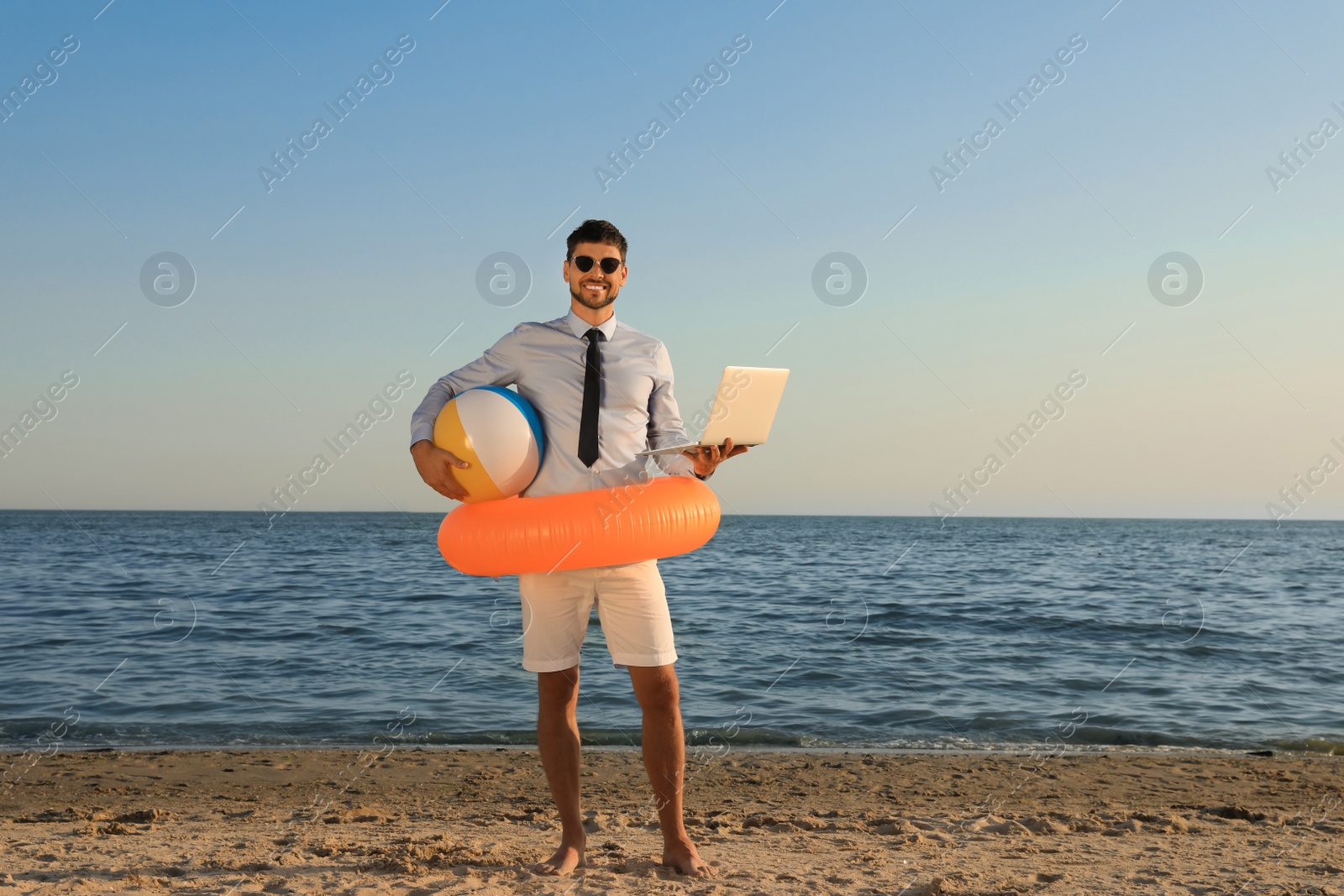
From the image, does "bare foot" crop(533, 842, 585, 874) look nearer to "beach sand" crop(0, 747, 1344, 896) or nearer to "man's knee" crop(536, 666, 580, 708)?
"beach sand" crop(0, 747, 1344, 896)

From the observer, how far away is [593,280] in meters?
3.38

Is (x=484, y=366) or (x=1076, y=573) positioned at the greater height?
(x=484, y=366)

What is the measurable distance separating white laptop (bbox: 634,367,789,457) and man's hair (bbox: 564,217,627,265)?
70cm

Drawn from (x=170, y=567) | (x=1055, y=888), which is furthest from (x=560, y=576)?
(x=170, y=567)

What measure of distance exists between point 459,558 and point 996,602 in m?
13.3

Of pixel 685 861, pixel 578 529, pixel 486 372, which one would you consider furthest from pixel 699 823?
pixel 486 372

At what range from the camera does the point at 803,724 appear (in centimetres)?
719

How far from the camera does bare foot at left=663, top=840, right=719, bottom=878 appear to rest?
3.38 metres

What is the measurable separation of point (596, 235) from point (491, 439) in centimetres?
83

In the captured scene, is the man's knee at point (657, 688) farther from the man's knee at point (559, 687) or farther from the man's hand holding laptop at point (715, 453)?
the man's hand holding laptop at point (715, 453)

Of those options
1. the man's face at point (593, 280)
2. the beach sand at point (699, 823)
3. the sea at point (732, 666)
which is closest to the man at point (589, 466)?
the man's face at point (593, 280)

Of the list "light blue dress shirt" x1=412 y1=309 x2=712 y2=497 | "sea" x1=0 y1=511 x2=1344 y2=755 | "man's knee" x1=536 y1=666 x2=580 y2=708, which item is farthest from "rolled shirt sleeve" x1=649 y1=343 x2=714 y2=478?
"sea" x1=0 y1=511 x2=1344 y2=755

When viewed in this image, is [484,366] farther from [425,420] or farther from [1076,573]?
[1076,573]

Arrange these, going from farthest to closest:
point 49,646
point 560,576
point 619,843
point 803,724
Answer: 1. point 49,646
2. point 803,724
3. point 619,843
4. point 560,576
